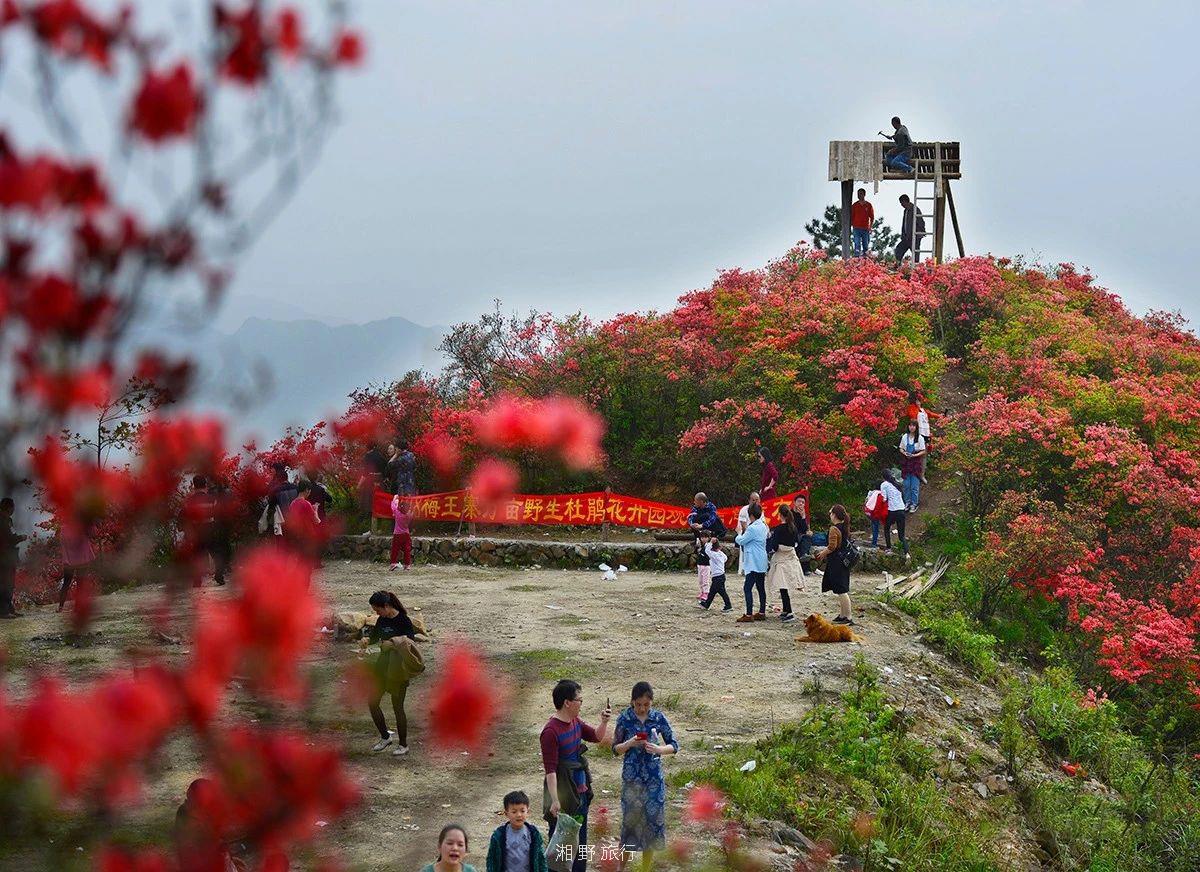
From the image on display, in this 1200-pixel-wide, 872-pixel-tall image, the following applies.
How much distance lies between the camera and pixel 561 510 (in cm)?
2200

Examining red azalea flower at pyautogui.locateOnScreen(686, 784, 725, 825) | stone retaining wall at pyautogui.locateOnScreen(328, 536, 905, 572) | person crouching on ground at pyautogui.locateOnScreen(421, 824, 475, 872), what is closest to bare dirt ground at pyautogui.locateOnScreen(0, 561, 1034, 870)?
red azalea flower at pyautogui.locateOnScreen(686, 784, 725, 825)

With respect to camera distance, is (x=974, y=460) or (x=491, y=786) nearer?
(x=491, y=786)

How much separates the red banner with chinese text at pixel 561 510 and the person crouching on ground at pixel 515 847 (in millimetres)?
14313

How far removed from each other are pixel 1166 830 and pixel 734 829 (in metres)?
5.17

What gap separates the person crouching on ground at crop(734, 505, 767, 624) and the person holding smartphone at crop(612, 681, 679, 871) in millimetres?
7455

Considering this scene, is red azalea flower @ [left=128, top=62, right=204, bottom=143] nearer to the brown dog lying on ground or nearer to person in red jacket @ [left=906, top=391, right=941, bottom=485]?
the brown dog lying on ground

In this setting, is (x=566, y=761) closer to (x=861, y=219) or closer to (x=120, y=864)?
(x=120, y=864)

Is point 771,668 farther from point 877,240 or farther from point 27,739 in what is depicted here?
point 877,240

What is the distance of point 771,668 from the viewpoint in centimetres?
1447

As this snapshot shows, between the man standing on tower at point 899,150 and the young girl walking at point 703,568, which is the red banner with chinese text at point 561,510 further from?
the man standing on tower at point 899,150

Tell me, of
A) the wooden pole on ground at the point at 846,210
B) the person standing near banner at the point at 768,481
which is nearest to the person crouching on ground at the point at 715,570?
the person standing near banner at the point at 768,481

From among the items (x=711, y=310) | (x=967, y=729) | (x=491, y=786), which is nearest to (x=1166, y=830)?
(x=967, y=729)

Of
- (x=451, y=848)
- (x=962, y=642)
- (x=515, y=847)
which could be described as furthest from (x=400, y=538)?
(x=451, y=848)

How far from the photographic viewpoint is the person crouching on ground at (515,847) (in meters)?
7.39
